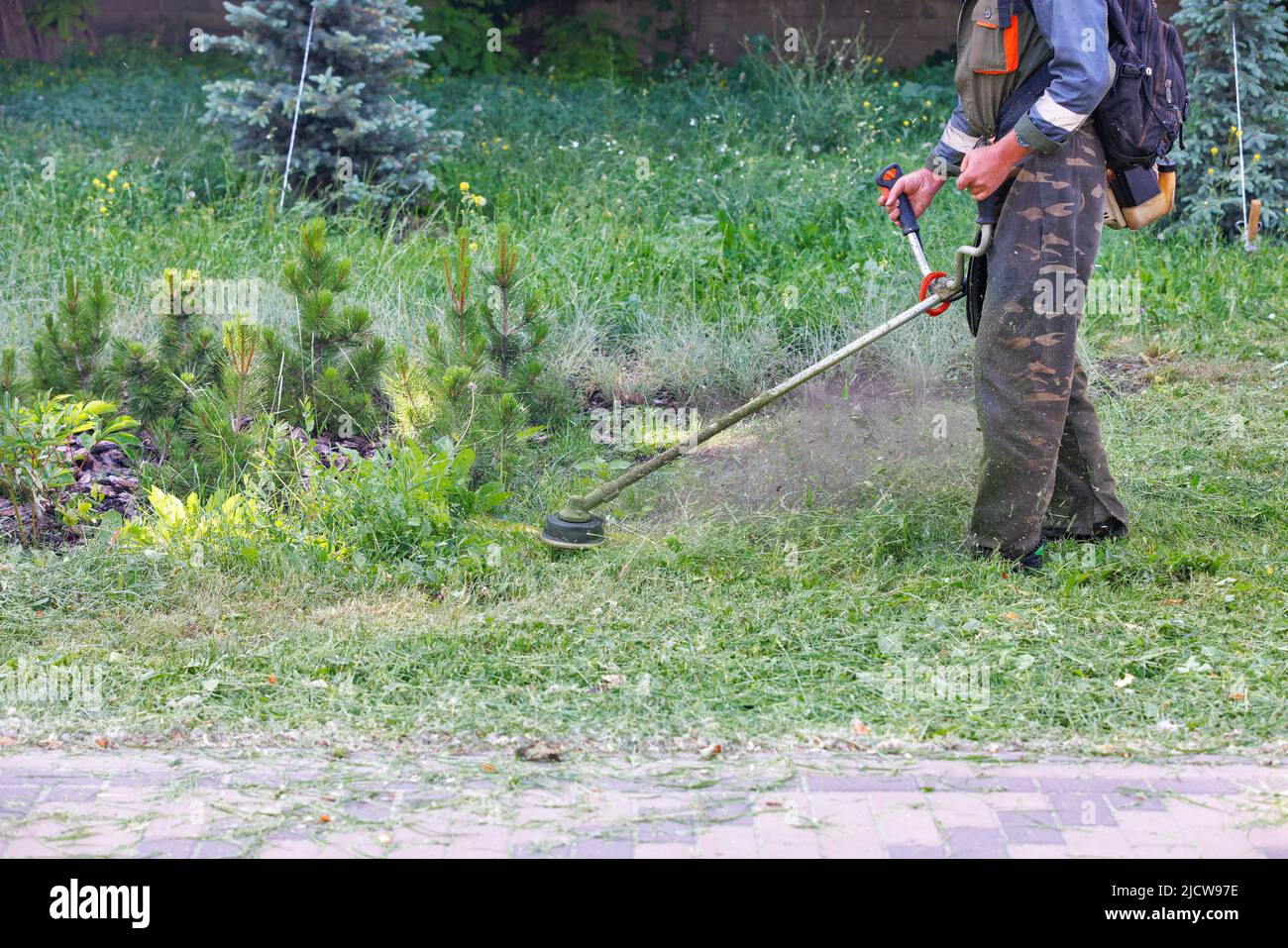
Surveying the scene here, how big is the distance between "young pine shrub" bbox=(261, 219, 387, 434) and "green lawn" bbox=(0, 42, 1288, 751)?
72 centimetres

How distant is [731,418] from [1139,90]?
1.59 meters

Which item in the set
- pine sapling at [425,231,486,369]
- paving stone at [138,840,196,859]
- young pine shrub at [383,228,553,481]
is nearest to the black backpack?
young pine shrub at [383,228,553,481]

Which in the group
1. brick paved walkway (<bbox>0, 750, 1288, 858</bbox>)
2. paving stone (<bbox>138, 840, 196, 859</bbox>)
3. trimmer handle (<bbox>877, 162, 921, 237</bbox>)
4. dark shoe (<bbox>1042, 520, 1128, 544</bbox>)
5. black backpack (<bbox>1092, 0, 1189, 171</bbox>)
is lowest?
paving stone (<bbox>138, 840, 196, 859</bbox>)

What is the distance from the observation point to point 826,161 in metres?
9.00

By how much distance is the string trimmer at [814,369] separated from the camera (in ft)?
13.9

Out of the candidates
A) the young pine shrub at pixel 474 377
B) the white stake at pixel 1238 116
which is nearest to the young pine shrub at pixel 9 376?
the young pine shrub at pixel 474 377

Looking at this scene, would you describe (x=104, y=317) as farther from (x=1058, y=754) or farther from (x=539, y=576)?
(x=1058, y=754)

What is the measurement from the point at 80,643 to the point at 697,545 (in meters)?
1.97

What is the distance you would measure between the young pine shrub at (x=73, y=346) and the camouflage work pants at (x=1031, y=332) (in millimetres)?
3138

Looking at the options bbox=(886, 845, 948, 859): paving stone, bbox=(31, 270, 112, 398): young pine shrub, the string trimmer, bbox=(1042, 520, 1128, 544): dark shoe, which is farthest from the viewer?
bbox=(31, 270, 112, 398): young pine shrub

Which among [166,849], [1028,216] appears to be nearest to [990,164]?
[1028,216]

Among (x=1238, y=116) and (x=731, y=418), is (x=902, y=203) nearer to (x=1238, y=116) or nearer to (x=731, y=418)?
(x=731, y=418)

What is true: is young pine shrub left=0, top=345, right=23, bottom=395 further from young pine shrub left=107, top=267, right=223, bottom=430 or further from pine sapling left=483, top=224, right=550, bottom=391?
pine sapling left=483, top=224, right=550, bottom=391

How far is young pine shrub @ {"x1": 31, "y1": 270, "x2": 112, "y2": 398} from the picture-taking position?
193 inches
